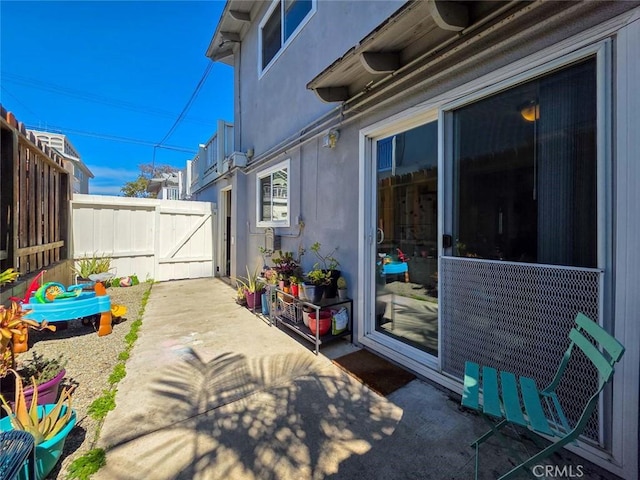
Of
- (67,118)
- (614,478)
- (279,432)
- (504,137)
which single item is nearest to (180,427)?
(279,432)

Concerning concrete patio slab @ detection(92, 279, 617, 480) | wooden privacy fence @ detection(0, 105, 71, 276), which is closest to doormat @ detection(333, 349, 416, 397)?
concrete patio slab @ detection(92, 279, 617, 480)

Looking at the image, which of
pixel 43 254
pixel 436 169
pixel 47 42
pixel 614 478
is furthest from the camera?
pixel 47 42

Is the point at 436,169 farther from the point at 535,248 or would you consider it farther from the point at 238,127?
the point at 238,127

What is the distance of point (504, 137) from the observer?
7.39 ft

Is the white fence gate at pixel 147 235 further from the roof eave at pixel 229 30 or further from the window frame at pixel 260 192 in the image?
the roof eave at pixel 229 30

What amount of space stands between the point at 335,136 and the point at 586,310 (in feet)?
10.00

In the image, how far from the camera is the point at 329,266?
4043mm

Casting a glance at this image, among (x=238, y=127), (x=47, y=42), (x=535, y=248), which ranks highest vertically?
(x=47, y=42)

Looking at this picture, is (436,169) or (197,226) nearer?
(436,169)

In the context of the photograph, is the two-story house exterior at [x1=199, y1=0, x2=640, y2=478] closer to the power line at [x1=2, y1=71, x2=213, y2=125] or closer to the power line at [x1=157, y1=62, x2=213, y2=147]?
the power line at [x1=157, y1=62, x2=213, y2=147]

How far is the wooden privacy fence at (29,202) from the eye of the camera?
3402mm

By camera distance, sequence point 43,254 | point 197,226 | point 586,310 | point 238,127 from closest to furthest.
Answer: point 586,310 → point 43,254 → point 238,127 → point 197,226

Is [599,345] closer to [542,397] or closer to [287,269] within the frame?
[542,397]

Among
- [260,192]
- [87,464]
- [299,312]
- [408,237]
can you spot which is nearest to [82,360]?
[87,464]
